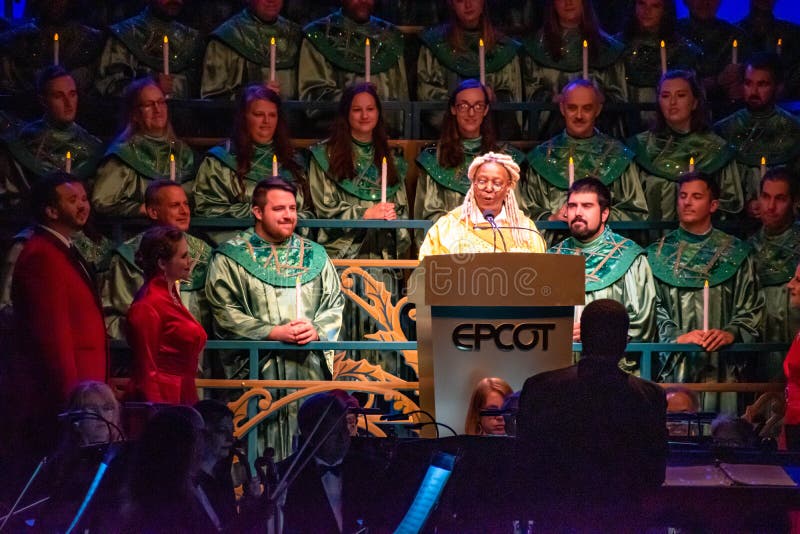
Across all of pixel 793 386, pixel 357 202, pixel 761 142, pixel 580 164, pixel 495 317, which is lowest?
pixel 793 386

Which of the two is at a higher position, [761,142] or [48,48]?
[48,48]

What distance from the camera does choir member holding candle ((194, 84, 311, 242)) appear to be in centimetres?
737

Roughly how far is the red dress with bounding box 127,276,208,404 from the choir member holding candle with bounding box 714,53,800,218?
148 inches

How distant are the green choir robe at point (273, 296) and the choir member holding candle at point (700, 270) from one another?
5.95ft

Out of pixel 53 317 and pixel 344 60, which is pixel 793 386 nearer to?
pixel 53 317

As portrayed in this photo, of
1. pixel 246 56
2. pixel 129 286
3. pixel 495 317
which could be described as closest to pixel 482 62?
pixel 246 56

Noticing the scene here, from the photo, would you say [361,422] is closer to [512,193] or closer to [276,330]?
[276,330]

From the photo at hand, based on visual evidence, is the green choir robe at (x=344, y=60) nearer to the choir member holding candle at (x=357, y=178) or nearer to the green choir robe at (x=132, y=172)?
the choir member holding candle at (x=357, y=178)

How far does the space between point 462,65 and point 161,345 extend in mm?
3471

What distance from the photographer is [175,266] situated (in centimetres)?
581

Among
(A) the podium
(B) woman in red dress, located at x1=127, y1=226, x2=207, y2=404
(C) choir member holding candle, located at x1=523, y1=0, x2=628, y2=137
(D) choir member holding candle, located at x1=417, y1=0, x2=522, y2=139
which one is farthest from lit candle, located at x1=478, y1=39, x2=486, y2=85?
(A) the podium

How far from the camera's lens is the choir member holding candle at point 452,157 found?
7578mm

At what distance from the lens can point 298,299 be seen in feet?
20.9

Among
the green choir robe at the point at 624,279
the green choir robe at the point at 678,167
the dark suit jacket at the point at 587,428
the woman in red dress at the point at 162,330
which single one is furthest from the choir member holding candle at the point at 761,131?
the dark suit jacket at the point at 587,428
